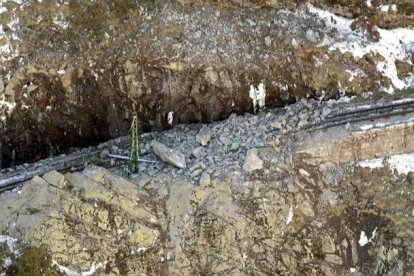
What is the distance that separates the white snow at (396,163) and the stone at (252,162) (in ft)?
12.6

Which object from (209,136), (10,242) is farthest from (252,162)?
(10,242)

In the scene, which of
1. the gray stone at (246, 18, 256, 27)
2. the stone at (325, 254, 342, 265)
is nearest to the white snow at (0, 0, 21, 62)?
the gray stone at (246, 18, 256, 27)

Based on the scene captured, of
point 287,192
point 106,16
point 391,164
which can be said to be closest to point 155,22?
point 106,16

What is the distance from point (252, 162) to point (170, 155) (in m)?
2.94

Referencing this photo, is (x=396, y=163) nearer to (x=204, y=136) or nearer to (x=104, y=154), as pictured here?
(x=204, y=136)

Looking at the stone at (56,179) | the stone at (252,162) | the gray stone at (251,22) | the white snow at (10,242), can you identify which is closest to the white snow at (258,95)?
the gray stone at (251,22)

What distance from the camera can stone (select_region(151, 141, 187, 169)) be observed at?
20.5 m

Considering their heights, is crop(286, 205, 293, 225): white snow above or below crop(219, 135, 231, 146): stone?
below

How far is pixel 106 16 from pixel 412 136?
12.5m

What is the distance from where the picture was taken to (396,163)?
2127 centimetres

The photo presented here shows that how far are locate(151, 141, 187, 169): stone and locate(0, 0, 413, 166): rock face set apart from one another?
2.41m

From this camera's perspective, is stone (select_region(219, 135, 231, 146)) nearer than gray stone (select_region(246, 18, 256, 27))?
Yes

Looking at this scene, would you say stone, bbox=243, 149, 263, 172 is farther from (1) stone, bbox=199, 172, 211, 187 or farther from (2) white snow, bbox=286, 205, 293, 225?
(2) white snow, bbox=286, 205, 293, 225

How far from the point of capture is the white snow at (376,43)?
2294 cm
